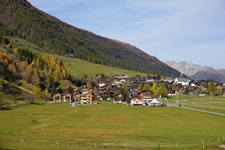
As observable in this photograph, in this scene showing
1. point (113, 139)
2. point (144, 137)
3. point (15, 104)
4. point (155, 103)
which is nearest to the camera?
point (113, 139)

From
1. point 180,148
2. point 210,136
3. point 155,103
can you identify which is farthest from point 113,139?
point 155,103

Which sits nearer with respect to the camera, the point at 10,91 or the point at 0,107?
the point at 0,107

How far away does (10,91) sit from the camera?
14625 centimetres

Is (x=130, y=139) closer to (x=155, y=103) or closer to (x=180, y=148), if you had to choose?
(x=180, y=148)

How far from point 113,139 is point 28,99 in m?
98.7

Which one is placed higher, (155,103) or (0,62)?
(0,62)

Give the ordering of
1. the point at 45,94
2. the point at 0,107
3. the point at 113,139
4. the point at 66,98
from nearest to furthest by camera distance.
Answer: the point at 113,139 < the point at 0,107 < the point at 45,94 < the point at 66,98

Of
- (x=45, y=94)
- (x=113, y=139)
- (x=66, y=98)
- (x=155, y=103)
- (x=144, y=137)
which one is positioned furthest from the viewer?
(x=66, y=98)

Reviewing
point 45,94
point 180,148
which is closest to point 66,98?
point 45,94

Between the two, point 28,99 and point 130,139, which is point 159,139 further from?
point 28,99

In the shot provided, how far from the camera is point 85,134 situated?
58.9 meters

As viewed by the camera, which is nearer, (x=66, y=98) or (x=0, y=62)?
(x=0, y=62)

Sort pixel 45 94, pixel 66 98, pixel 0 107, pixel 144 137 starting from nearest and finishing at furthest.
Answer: pixel 144 137, pixel 0 107, pixel 45 94, pixel 66 98

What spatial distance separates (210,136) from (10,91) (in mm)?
106455
